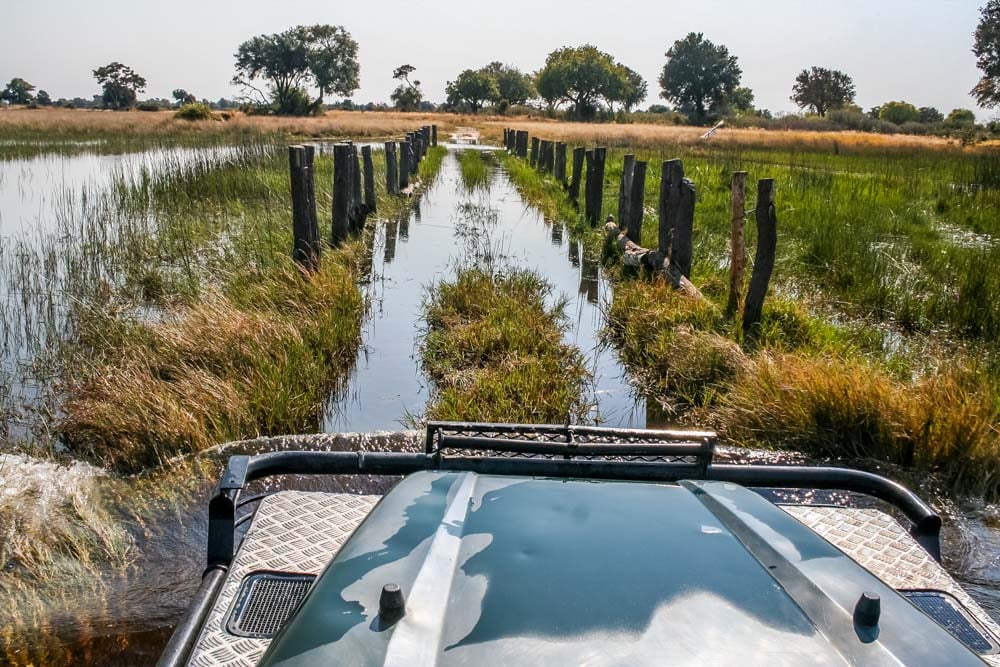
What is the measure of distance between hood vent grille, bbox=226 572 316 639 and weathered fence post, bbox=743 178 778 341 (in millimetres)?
5197

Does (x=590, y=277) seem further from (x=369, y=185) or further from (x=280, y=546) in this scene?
(x=280, y=546)

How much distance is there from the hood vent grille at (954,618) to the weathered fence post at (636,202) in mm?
8706

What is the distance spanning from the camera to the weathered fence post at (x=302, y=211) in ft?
27.3

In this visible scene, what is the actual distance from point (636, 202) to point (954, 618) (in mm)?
9044

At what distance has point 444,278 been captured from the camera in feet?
31.2

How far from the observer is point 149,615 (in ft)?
10.9

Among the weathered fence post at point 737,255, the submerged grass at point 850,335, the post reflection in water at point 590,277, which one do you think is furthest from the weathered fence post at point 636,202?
the weathered fence post at point 737,255

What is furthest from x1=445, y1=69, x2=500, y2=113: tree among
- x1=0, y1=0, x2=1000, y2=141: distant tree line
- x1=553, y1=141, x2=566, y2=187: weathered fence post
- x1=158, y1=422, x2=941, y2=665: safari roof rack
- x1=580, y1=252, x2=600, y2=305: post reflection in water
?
x1=158, y1=422, x2=941, y2=665: safari roof rack

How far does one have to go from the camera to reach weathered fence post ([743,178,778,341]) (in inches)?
265

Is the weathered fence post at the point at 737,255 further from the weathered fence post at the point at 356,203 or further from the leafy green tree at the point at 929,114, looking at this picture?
the leafy green tree at the point at 929,114

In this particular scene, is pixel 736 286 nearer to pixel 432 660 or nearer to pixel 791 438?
pixel 791 438

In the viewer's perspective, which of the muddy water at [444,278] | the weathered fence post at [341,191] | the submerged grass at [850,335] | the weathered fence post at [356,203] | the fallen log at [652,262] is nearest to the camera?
the submerged grass at [850,335]

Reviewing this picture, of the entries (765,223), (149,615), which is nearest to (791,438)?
(765,223)

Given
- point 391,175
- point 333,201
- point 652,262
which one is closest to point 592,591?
point 652,262
